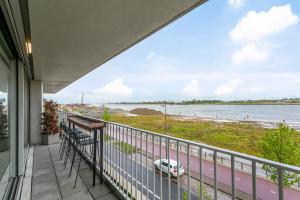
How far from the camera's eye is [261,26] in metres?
10.7

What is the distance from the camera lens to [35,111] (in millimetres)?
6543

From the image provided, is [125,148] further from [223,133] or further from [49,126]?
[223,133]

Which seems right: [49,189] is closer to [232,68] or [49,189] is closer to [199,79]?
[232,68]

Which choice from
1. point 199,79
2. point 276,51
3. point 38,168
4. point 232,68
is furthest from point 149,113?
point 38,168

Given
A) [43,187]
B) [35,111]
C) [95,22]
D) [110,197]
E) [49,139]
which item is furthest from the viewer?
[35,111]

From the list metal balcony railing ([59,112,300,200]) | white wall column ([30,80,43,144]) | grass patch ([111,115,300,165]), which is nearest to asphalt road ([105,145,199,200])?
metal balcony railing ([59,112,300,200])

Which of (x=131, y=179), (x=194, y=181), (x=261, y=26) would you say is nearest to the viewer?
(x=194, y=181)

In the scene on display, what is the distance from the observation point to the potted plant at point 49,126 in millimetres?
6371

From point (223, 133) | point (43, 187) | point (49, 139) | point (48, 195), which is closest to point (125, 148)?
point (48, 195)

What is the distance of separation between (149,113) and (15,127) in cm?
4159

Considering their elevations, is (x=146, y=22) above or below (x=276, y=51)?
below

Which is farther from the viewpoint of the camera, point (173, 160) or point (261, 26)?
point (261, 26)

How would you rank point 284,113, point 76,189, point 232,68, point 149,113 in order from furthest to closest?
point 149,113
point 232,68
point 284,113
point 76,189

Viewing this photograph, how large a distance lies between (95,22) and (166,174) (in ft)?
5.98
